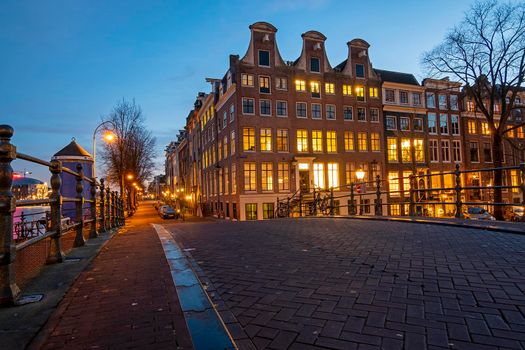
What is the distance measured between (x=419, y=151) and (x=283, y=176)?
19.2 metres

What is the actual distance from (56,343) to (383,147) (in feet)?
126

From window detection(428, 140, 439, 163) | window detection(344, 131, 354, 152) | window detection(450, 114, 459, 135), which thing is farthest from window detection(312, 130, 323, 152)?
window detection(450, 114, 459, 135)

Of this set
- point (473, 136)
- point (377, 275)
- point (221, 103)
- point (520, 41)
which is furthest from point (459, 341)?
point (473, 136)

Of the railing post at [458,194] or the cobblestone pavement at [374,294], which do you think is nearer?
the cobblestone pavement at [374,294]

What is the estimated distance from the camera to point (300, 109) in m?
33.2

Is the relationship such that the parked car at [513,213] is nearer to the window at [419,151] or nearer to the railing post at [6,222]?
the window at [419,151]

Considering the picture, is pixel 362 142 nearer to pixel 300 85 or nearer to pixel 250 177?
pixel 300 85

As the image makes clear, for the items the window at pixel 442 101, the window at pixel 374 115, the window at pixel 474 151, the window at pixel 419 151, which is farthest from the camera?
the window at pixel 474 151

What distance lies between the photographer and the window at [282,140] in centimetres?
3190

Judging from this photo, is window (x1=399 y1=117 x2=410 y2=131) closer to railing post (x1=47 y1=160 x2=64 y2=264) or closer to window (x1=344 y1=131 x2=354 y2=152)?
window (x1=344 y1=131 x2=354 y2=152)

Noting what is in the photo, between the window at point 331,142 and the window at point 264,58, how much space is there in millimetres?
9578

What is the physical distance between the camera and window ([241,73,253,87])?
31.2 meters

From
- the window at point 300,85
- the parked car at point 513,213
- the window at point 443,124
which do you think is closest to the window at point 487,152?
the window at point 443,124

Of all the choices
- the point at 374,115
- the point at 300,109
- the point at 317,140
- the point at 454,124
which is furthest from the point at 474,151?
the point at 300,109
